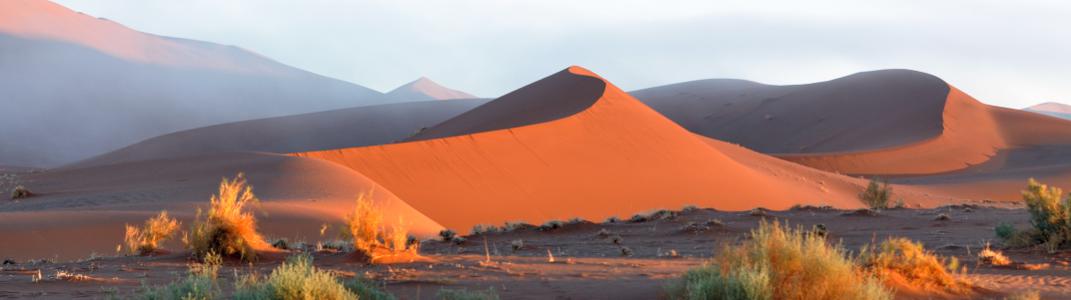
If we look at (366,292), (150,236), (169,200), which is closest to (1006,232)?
(366,292)

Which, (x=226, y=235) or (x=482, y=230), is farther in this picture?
(x=482, y=230)

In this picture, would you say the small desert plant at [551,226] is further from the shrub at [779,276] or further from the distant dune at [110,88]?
the distant dune at [110,88]

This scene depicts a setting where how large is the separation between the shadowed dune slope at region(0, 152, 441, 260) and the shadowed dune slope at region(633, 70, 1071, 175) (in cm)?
3343

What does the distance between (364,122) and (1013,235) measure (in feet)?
223

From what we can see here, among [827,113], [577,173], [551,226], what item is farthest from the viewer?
[827,113]

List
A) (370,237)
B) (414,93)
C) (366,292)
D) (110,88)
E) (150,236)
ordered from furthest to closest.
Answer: (414,93)
(110,88)
(150,236)
(370,237)
(366,292)

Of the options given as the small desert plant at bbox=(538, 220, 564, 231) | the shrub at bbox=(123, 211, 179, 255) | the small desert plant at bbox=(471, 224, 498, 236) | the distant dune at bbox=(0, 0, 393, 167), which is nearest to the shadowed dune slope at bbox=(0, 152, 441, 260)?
the shrub at bbox=(123, 211, 179, 255)

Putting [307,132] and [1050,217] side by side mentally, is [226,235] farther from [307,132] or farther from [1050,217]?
[307,132]

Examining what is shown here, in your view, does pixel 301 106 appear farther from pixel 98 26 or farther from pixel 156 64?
pixel 98 26

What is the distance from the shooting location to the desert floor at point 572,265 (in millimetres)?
8734

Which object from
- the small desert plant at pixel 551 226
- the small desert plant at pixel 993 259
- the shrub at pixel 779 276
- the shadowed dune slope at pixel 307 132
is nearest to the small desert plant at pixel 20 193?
the small desert plant at pixel 551 226

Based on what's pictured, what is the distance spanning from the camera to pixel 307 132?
246ft

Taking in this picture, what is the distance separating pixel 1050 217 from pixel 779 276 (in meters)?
8.44

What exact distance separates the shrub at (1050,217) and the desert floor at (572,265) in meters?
0.39
